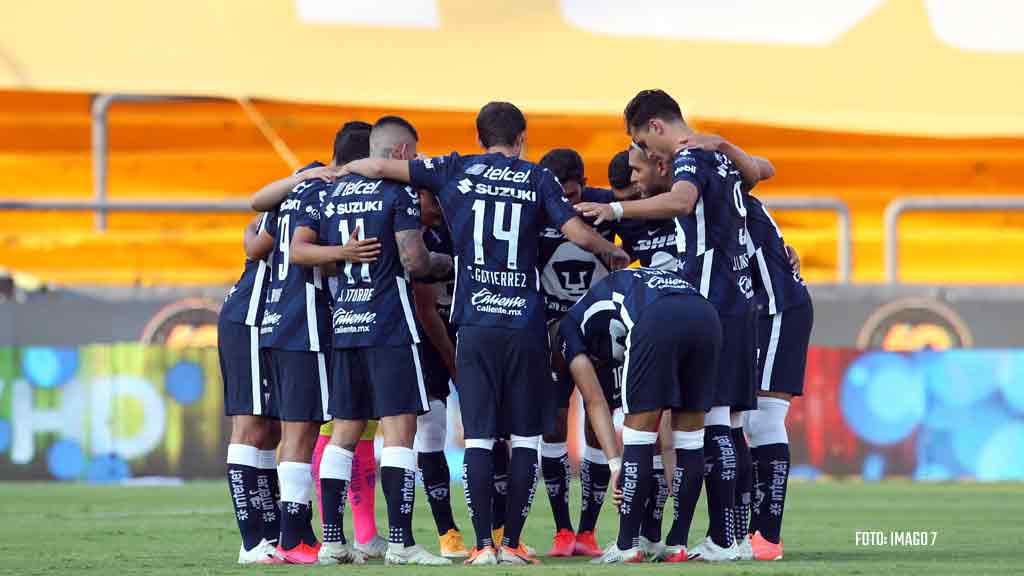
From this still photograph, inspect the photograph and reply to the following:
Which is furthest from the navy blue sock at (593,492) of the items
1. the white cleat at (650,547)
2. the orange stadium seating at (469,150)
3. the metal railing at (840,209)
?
the orange stadium seating at (469,150)

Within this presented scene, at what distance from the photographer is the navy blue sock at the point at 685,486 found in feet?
25.7

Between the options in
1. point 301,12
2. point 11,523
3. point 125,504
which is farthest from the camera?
point 301,12

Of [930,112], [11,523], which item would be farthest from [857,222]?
[11,523]

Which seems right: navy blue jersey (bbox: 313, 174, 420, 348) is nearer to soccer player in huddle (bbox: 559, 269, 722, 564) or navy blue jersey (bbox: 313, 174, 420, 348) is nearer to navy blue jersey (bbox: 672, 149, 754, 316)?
soccer player in huddle (bbox: 559, 269, 722, 564)

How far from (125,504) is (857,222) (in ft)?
43.0

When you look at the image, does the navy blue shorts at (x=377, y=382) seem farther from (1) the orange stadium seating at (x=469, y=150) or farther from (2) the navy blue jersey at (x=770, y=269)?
(1) the orange stadium seating at (x=469, y=150)

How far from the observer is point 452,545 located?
→ 860 cm

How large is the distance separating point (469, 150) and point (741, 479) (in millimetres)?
14875

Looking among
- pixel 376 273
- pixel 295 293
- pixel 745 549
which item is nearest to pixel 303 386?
pixel 295 293

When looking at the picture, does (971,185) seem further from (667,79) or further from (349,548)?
(349,548)

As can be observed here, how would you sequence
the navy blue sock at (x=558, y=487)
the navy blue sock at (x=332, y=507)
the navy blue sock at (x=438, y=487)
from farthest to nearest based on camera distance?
the navy blue sock at (x=558, y=487), the navy blue sock at (x=438, y=487), the navy blue sock at (x=332, y=507)

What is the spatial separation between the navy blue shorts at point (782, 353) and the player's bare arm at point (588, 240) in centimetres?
103

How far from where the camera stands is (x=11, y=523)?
1096 cm

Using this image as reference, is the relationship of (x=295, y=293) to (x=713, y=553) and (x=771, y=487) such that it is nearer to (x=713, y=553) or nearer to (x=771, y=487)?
(x=713, y=553)
